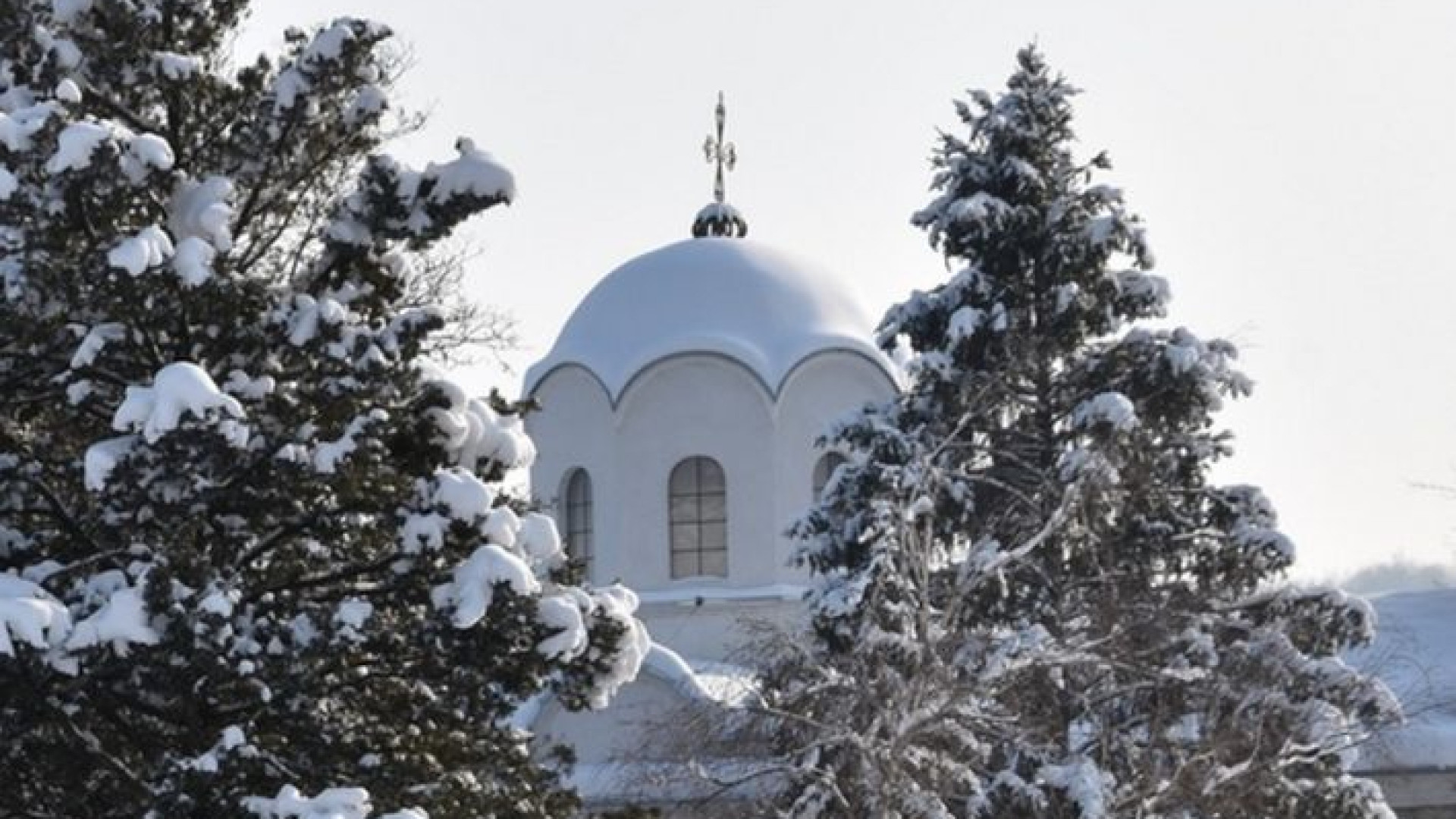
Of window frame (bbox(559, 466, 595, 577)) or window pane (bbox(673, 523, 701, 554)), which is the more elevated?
window frame (bbox(559, 466, 595, 577))

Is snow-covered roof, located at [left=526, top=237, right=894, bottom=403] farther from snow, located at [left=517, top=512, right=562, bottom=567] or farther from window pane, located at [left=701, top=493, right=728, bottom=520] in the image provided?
snow, located at [left=517, top=512, right=562, bottom=567]

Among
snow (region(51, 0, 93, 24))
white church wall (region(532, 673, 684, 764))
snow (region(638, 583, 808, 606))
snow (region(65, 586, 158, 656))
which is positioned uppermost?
snow (region(638, 583, 808, 606))

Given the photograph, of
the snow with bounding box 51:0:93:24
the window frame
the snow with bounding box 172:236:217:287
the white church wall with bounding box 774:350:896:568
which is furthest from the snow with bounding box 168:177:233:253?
the window frame

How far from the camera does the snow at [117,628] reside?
1178 centimetres

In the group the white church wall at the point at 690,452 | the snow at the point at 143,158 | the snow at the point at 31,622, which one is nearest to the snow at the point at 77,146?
the snow at the point at 143,158

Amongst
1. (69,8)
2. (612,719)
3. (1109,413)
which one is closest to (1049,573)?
(1109,413)

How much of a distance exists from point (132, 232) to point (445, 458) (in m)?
1.83

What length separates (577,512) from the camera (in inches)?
1187

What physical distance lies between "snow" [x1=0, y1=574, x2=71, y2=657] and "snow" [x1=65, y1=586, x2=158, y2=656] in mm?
74

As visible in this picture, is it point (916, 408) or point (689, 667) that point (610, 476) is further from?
point (916, 408)

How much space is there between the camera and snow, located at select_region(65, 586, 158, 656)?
464 inches

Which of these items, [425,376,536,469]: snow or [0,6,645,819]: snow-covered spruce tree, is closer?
[0,6,645,819]: snow-covered spruce tree

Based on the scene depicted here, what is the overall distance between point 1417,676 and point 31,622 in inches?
712

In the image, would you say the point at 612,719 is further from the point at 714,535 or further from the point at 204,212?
the point at 204,212
